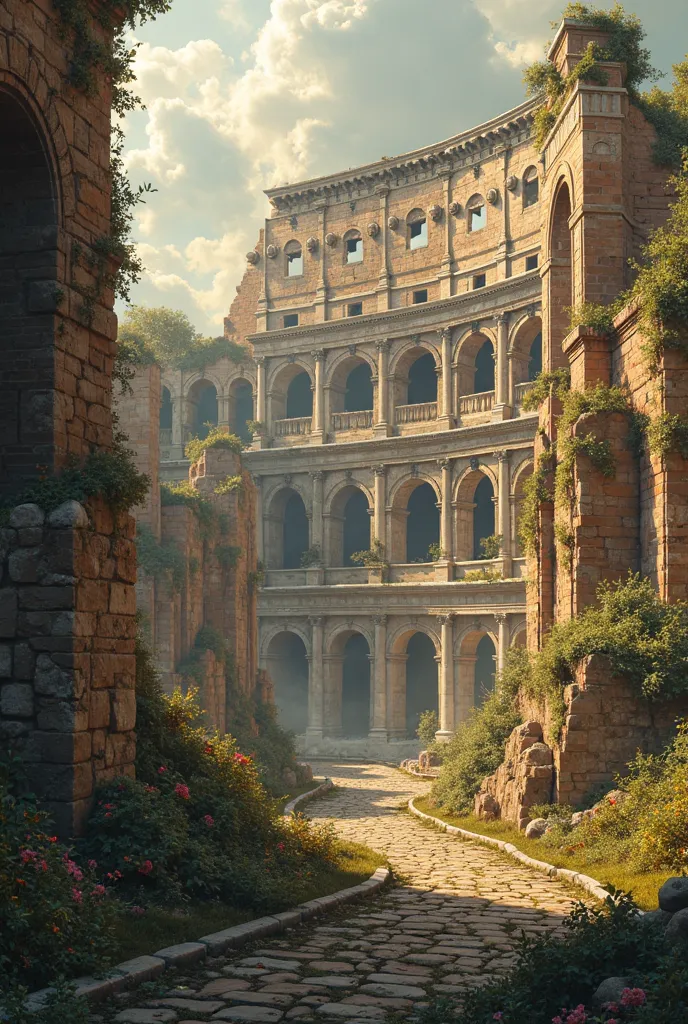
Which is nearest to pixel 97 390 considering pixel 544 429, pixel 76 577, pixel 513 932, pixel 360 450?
pixel 76 577

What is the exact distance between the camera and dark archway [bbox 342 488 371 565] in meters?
39.9

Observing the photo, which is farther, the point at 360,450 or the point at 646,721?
the point at 360,450

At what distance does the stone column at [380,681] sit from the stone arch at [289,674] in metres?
3.06

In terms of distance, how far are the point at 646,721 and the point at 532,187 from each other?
84.7 ft

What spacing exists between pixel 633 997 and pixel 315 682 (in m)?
32.8

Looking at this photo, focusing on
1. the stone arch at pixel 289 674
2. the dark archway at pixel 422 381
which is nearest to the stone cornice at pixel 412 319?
the dark archway at pixel 422 381

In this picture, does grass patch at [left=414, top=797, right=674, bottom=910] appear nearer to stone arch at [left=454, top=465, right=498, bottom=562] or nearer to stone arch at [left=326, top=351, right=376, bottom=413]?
stone arch at [left=454, top=465, right=498, bottom=562]

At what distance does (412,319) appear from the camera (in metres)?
37.9

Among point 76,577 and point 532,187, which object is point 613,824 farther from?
point 532,187

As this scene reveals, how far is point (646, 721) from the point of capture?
1348 centimetres

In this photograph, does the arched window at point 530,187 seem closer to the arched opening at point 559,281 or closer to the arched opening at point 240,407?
the arched opening at point 240,407

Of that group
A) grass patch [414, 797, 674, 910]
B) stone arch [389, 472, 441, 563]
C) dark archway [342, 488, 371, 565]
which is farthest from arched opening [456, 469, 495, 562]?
grass patch [414, 797, 674, 910]

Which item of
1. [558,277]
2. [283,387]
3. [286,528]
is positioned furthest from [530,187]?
[558,277]

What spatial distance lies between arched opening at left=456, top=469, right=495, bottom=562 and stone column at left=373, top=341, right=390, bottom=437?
3712mm
